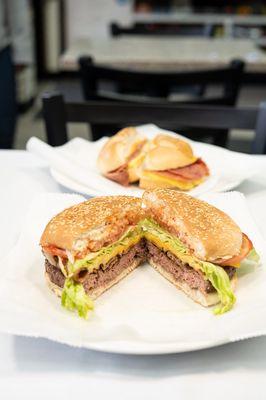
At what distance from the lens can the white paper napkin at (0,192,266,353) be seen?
755 mm

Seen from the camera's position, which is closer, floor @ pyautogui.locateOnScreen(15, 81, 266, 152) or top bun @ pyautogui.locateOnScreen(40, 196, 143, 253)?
top bun @ pyautogui.locateOnScreen(40, 196, 143, 253)

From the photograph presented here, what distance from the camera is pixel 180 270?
3.12 feet

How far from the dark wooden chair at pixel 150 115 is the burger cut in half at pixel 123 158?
0.27 metres

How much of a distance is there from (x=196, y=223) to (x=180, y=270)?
0.09m

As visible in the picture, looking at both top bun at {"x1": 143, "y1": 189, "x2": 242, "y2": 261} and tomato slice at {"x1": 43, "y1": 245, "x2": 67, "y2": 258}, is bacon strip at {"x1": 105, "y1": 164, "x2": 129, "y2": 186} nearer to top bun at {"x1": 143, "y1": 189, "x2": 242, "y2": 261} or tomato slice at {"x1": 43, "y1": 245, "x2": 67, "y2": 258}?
top bun at {"x1": 143, "y1": 189, "x2": 242, "y2": 261}

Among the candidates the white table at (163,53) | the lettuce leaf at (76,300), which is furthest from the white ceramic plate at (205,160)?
the white table at (163,53)

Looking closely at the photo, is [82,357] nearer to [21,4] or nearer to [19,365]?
[19,365]

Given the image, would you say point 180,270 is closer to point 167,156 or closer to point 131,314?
point 131,314

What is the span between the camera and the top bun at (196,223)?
90 cm

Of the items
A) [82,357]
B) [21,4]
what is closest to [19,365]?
[82,357]

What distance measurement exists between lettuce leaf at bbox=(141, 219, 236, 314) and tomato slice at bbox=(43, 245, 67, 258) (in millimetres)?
208

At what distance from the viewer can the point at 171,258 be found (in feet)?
3.22

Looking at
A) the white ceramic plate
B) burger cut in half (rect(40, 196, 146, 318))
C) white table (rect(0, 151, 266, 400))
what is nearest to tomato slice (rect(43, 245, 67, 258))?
burger cut in half (rect(40, 196, 146, 318))

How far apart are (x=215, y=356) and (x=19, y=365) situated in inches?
12.0
